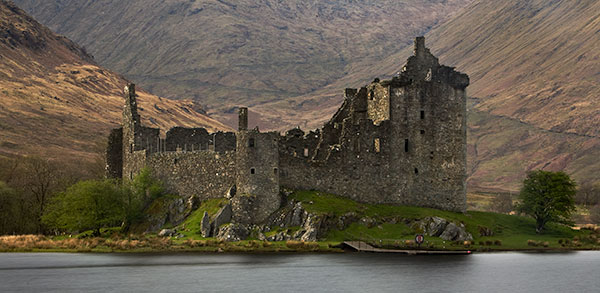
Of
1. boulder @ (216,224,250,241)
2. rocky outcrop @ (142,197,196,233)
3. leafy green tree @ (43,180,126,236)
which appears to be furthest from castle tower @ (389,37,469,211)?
leafy green tree @ (43,180,126,236)

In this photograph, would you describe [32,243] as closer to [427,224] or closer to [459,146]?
[427,224]

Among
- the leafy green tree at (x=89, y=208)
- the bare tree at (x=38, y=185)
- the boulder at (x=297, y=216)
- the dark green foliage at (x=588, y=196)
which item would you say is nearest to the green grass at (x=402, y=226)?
the boulder at (x=297, y=216)

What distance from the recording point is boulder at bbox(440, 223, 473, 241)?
8194 cm

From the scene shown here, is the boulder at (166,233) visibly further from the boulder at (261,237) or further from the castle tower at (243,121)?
the castle tower at (243,121)

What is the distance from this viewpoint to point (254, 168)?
8156cm

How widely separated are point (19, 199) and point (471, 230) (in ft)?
158

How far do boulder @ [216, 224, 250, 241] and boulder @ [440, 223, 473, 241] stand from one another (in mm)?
18910

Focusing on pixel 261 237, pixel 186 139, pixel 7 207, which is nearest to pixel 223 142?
pixel 186 139

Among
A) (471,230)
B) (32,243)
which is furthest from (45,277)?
(471,230)

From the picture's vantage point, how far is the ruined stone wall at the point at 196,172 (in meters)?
84.4

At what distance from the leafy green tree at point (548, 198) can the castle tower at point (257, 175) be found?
2813cm

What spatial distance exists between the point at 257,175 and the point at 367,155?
39.9 feet

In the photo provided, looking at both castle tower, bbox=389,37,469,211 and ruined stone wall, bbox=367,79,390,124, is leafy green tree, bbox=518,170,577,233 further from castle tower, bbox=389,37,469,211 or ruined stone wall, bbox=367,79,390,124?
ruined stone wall, bbox=367,79,390,124

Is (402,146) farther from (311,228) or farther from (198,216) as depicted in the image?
(198,216)
